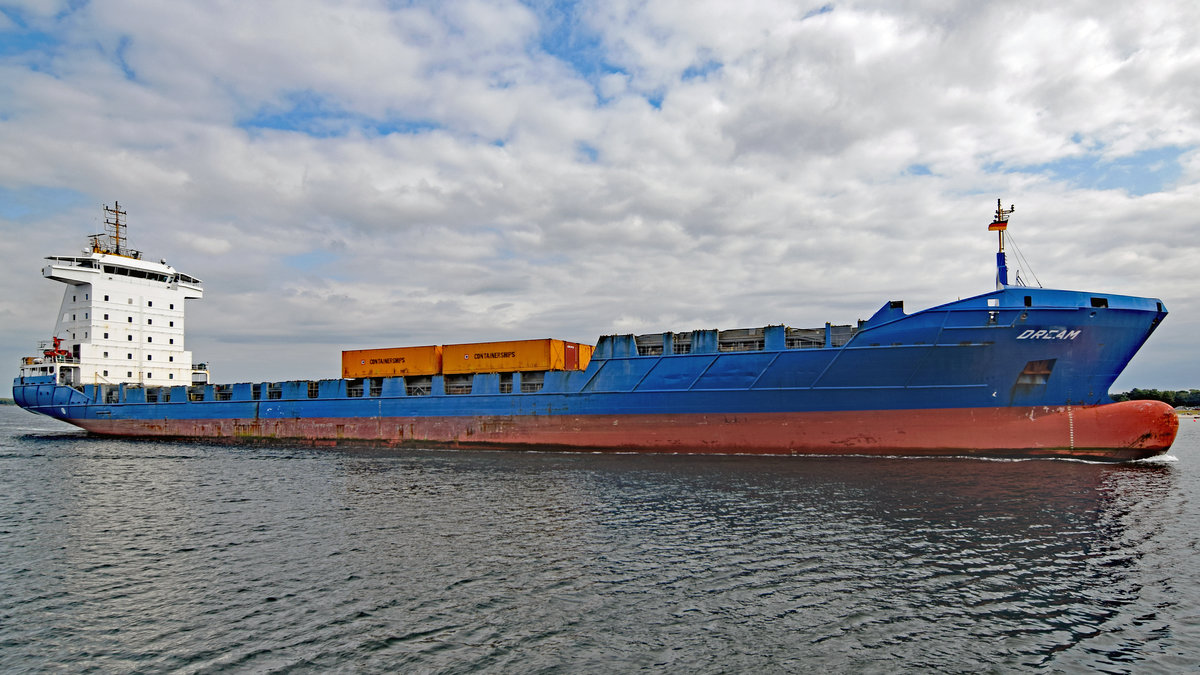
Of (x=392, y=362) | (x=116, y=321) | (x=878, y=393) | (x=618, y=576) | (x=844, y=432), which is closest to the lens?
(x=618, y=576)

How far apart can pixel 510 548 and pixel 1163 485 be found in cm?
1773

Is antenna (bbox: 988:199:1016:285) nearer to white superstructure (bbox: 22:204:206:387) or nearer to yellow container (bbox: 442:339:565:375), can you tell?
yellow container (bbox: 442:339:565:375)

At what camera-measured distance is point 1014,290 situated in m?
19.9

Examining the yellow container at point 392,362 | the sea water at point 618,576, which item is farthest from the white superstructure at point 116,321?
the sea water at point 618,576

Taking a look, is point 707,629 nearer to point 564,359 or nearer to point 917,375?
point 917,375

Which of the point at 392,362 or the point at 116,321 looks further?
the point at 116,321

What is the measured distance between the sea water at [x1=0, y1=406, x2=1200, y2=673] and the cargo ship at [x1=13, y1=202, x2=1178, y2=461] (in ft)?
9.93

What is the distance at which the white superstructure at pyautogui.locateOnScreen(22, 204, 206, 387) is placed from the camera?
40.3 m

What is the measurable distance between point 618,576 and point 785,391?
584 inches

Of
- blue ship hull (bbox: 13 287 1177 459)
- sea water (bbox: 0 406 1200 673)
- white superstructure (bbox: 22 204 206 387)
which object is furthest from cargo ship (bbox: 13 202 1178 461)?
white superstructure (bbox: 22 204 206 387)

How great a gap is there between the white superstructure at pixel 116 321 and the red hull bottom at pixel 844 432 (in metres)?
23.9

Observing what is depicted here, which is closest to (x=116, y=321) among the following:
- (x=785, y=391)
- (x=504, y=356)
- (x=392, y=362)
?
(x=392, y=362)

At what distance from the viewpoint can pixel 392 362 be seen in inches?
1257

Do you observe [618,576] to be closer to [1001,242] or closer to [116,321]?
[1001,242]
